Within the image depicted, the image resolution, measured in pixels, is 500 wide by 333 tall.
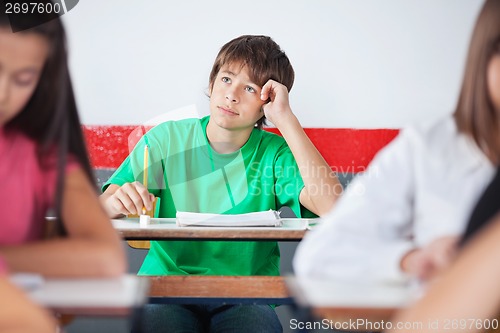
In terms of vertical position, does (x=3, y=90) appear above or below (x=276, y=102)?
above

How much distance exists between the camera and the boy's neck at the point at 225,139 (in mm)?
2186

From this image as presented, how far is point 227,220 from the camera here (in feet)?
6.15

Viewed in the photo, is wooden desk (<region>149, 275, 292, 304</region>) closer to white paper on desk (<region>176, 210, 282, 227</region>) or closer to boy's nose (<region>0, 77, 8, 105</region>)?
→ white paper on desk (<region>176, 210, 282, 227</region>)

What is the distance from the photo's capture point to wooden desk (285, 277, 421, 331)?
80 cm

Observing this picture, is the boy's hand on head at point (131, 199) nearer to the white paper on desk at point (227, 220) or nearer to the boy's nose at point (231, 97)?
the white paper on desk at point (227, 220)

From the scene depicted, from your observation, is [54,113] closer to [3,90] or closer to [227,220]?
[3,90]

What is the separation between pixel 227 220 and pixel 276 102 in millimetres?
375

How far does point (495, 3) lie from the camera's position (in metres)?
0.83

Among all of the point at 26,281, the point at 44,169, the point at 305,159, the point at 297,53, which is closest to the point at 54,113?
the point at 44,169

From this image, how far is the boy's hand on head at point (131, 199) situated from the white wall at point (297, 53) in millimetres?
911

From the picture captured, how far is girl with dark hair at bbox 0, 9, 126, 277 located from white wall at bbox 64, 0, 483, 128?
178 centimetres

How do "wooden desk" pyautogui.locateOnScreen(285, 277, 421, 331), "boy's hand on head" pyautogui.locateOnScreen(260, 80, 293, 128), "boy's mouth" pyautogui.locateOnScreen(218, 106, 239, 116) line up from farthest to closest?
"boy's mouth" pyautogui.locateOnScreen(218, 106, 239, 116)
"boy's hand on head" pyautogui.locateOnScreen(260, 80, 293, 128)
"wooden desk" pyautogui.locateOnScreen(285, 277, 421, 331)

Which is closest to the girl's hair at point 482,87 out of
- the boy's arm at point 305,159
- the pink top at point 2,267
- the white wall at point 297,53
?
the pink top at point 2,267

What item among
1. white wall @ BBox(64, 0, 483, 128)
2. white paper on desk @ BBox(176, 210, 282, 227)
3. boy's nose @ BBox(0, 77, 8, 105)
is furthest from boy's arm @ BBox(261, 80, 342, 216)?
boy's nose @ BBox(0, 77, 8, 105)
